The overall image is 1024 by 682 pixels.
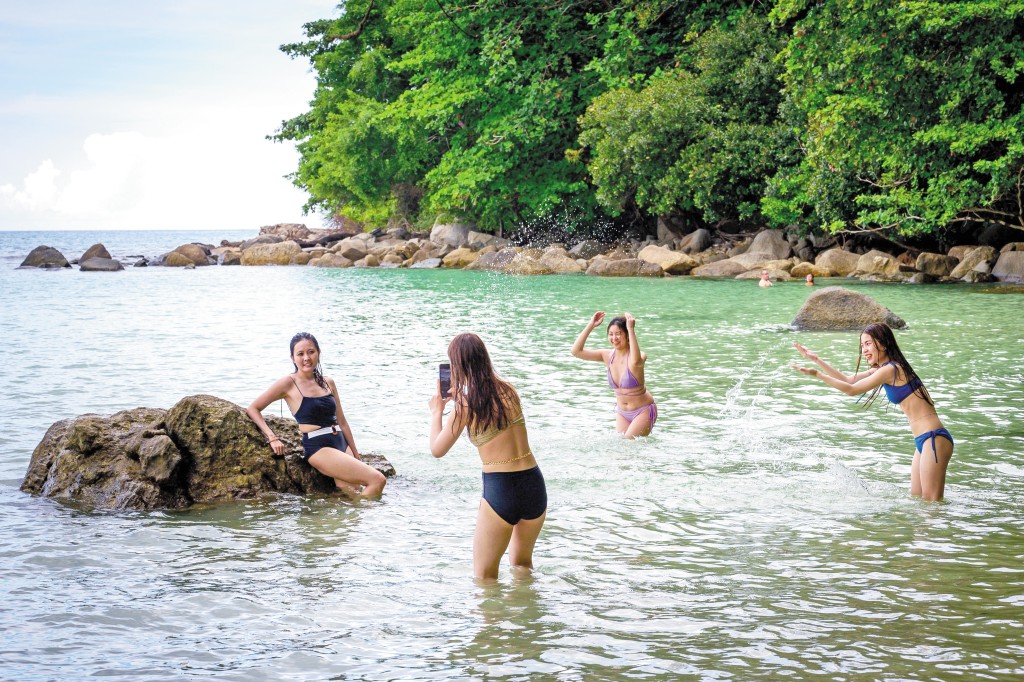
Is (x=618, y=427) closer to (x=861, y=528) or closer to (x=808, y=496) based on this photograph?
(x=808, y=496)

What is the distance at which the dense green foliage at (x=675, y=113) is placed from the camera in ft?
84.0

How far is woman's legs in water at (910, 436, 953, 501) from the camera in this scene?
7648 mm

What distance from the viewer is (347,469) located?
8227 millimetres

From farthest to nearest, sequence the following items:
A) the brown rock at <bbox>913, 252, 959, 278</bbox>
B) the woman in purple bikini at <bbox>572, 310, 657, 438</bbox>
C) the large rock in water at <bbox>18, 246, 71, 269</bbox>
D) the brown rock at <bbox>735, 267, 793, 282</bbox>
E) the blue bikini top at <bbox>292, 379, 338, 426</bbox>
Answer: the large rock in water at <bbox>18, 246, 71, 269</bbox> → the brown rock at <bbox>735, 267, 793, 282</bbox> → the brown rock at <bbox>913, 252, 959, 278</bbox> → the woman in purple bikini at <bbox>572, 310, 657, 438</bbox> → the blue bikini top at <bbox>292, 379, 338, 426</bbox>

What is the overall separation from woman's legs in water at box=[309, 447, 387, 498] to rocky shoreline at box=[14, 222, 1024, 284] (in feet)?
82.0

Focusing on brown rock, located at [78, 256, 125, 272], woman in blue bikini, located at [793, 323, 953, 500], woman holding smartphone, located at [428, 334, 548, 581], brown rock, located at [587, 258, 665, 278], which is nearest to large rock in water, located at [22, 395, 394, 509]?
woman holding smartphone, located at [428, 334, 548, 581]

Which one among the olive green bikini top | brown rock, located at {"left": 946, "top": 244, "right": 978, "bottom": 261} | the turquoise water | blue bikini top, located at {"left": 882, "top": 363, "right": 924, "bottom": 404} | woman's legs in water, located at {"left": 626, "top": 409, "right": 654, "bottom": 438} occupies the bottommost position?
the turquoise water

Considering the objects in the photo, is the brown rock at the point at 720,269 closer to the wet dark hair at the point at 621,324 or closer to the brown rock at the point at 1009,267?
the brown rock at the point at 1009,267

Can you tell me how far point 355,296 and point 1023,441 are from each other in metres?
23.7

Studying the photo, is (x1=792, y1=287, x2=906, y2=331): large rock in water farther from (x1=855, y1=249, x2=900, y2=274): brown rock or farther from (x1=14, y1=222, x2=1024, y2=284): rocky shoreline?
(x1=855, y1=249, x2=900, y2=274): brown rock

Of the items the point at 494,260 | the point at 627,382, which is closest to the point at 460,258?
the point at 494,260

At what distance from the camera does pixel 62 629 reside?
18.2 ft

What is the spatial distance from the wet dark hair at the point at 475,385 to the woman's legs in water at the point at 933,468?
3806 mm

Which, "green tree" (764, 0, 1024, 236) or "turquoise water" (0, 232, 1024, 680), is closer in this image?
"turquoise water" (0, 232, 1024, 680)
